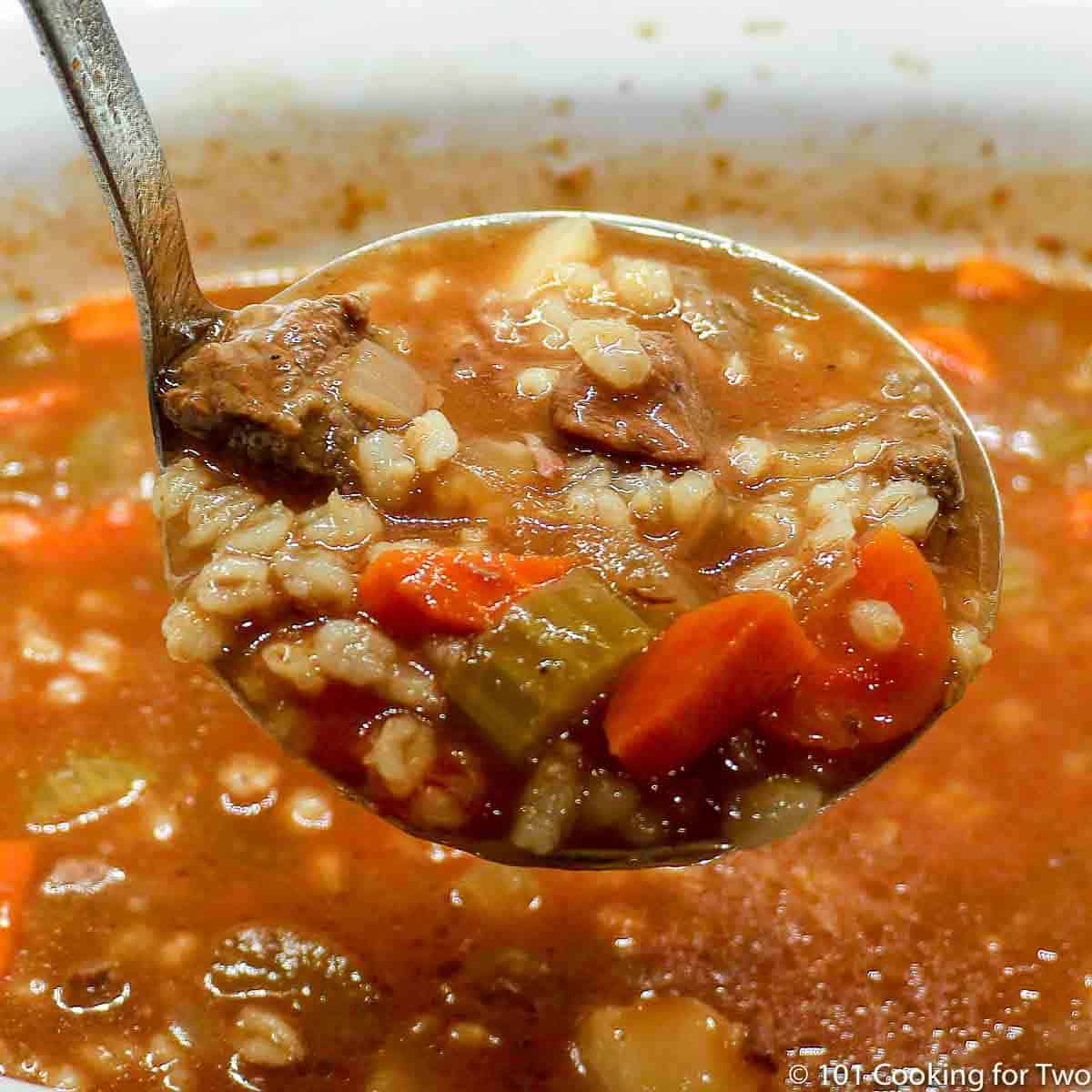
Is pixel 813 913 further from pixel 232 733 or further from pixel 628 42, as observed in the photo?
pixel 628 42

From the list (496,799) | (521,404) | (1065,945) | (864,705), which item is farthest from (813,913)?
(521,404)

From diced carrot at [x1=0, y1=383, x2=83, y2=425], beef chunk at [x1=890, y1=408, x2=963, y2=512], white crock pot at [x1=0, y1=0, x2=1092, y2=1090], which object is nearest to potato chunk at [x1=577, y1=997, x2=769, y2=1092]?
beef chunk at [x1=890, y1=408, x2=963, y2=512]

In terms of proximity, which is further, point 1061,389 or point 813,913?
point 1061,389

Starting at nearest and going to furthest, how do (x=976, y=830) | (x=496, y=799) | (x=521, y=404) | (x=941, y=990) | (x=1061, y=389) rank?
1. (x=496, y=799)
2. (x=521, y=404)
3. (x=941, y=990)
4. (x=976, y=830)
5. (x=1061, y=389)

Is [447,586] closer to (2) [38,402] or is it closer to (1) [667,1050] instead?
(1) [667,1050]

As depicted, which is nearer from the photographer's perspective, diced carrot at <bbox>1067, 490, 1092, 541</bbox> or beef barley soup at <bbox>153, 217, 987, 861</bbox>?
beef barley soup at <bbox>153, 217, 987, 861</bbox>

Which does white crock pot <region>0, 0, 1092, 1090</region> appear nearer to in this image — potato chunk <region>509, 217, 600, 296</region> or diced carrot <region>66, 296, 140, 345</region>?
diced carrot <region>66, 296, 140, 345</region>

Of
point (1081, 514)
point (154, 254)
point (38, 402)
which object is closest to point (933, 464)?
point (1081, 514)
